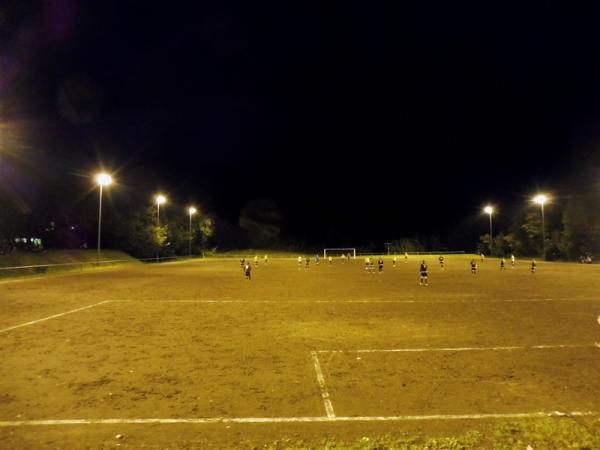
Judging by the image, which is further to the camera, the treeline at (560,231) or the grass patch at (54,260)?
→ the treeline at (560,231)

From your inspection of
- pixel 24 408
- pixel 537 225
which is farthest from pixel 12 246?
pixel 537 225

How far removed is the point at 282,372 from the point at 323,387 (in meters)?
1.10

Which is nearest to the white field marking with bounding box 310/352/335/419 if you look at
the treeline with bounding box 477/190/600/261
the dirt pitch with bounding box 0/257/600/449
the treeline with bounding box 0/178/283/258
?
the dirt pitch with bounding box 0/257/600/449

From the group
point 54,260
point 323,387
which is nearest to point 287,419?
point 323,387

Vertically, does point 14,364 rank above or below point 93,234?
below

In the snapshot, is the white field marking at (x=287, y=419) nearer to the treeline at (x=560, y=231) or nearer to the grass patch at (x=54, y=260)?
the grass patch at (x=54, y=260)

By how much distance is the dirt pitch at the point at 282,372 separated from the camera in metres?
5.53

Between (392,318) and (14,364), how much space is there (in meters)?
9.46

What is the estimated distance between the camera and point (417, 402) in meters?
6.29

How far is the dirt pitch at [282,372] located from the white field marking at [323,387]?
37 mm

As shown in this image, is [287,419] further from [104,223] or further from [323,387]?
[104,223]

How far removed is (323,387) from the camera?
6.93 metres

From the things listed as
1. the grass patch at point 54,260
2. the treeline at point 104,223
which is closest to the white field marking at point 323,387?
the grass patch at point 54,260

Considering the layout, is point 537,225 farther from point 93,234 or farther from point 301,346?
point 301,346
